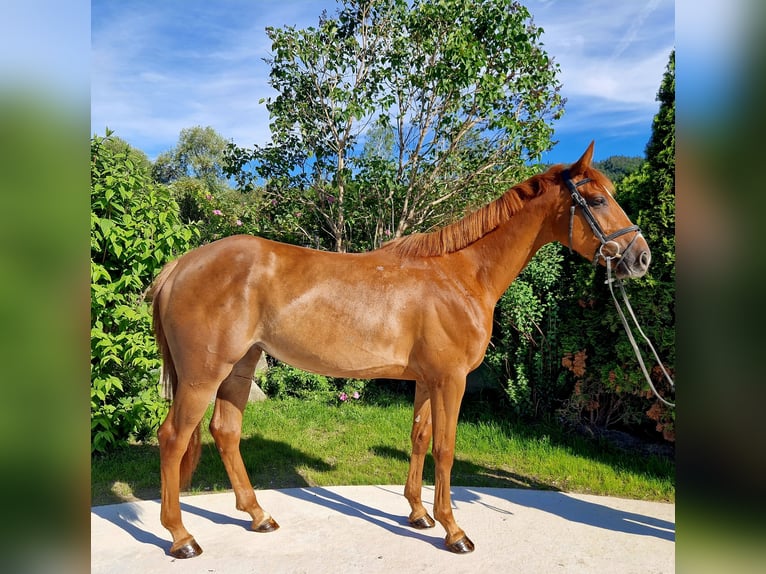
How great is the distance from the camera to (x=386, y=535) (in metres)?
3.33

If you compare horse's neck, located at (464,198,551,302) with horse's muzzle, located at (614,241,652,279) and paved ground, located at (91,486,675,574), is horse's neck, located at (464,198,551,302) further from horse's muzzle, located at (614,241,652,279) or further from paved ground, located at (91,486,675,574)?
paved ground, located at (91,486,675,574)

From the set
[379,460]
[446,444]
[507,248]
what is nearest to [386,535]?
[446,444]

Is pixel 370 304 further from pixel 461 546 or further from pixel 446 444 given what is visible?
pixel 461 546

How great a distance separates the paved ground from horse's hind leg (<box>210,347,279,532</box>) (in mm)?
128

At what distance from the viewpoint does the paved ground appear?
9.59 feet

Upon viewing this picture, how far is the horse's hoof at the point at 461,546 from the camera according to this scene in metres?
3.07

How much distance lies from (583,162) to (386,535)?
2.73 metres

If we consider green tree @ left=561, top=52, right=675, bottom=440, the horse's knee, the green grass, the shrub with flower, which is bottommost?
the green grass

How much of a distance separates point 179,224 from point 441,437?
11.0 feet

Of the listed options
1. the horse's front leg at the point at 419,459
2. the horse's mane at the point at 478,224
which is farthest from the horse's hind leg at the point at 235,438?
the horse's mane at the point at 478,224

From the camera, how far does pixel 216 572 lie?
2.84m

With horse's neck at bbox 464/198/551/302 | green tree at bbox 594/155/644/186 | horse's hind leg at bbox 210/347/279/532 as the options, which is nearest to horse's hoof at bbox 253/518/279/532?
horse's hind leg at bbox 210/347/279/532

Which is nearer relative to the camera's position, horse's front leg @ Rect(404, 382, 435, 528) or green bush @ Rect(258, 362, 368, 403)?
horse's front leg @ Rect(404, 382, 435, 528)
